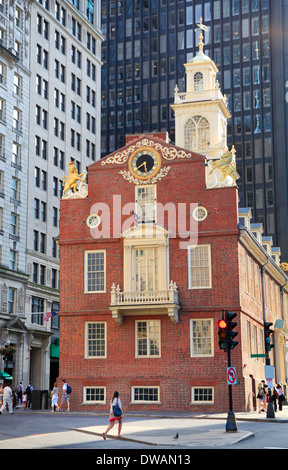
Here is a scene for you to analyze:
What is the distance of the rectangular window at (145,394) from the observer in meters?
39.0

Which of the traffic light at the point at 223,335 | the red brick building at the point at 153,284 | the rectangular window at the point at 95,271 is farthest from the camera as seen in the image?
the rectangular window at the point at 95,271

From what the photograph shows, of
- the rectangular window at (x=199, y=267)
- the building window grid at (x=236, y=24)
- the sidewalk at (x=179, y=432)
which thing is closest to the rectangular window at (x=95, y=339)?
the rectangular window at (x=199, y=267)

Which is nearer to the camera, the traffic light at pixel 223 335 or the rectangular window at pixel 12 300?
the traffic light at pixel 223 335

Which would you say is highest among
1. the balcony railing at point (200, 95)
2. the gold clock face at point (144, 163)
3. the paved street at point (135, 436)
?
the balcony railing at point (200, 95)

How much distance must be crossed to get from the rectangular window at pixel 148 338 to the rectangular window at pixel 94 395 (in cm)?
296

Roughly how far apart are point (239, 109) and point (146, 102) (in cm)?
1602

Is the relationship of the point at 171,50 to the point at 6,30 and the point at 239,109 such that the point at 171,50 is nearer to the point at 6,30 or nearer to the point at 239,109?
the point at 239,109

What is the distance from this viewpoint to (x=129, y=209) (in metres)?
41.3

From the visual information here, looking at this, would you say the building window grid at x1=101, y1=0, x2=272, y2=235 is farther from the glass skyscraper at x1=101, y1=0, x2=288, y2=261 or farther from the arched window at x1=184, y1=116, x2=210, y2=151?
the arched window at x1=184, y1=116, x2=210, y2=151

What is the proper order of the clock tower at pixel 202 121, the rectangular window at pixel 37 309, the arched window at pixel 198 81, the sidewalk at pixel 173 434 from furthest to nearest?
the rectangular window at pixel 37 309 → the arched window at pixel 198 81 → the clock tower at pixel 202 121 → the sidewalk at pixel 173 434

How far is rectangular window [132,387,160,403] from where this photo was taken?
128 ft

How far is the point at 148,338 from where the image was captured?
131 feet

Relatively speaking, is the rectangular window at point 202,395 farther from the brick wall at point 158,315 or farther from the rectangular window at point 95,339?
the rectangular window at point 95,339

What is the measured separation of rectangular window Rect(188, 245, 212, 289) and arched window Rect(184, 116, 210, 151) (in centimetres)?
1226
